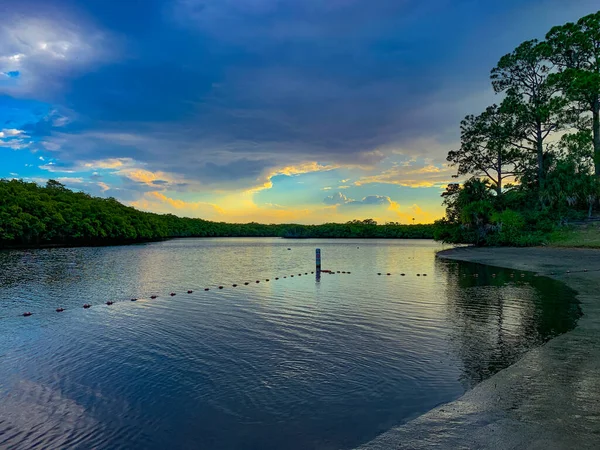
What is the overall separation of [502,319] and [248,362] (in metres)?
10.3

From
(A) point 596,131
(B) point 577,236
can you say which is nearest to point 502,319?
(B) point 577,236

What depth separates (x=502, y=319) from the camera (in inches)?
564

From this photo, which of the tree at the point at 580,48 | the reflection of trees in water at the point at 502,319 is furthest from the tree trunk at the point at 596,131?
the reflection of trees in water at the point at 502,319

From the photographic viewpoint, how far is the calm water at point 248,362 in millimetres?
6535

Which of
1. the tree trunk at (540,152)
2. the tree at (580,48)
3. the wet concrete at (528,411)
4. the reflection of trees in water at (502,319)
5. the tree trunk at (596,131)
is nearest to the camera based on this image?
the wet concrete at (528,411)

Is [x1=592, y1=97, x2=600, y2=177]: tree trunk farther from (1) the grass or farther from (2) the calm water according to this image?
(2) the calm water

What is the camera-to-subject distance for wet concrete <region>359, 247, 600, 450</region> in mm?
5371

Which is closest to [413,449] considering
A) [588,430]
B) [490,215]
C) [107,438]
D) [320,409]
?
[320,409]

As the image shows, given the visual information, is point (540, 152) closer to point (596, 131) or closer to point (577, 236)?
point (596, 131)

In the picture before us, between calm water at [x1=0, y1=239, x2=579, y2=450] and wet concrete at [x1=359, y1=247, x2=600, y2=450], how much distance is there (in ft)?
1.77

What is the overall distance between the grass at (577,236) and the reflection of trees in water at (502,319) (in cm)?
2367

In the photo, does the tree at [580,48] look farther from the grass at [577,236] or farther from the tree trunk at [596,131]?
the grass at [577,236]

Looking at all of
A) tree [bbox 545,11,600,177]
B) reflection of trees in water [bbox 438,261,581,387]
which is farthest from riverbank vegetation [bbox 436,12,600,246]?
reflection of trees in water [bbox 438,261,581,387]

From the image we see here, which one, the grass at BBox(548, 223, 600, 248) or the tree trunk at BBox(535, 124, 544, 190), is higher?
the tree trunk at BBox(535, 124, 544, 190)
